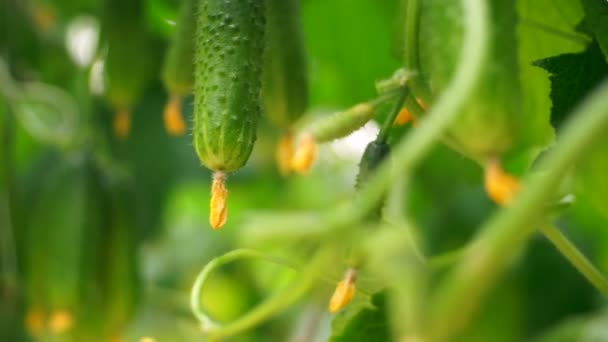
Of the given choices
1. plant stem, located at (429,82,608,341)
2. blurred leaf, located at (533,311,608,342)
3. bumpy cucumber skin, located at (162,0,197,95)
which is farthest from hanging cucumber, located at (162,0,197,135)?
blurred leaf, located at (533,311,608,342)

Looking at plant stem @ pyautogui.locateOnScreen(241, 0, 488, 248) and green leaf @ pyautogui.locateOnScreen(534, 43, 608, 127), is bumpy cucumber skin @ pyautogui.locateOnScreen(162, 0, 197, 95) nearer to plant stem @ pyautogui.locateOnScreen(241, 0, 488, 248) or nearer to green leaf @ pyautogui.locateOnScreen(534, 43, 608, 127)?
green leaf @ pyautogui.locateOnScreen(534, 43, 608, 127)

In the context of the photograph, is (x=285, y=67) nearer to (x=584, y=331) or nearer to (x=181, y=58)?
(x=181, y=58)

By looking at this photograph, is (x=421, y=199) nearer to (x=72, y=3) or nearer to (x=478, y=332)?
(x=478, y=332)

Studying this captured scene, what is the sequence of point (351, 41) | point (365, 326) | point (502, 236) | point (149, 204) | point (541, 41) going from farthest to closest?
point (149, 204) < point (351, 41) < point (541, 41) < point (365, 326) < point (502, 236)

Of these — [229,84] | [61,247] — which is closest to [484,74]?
[229,84]

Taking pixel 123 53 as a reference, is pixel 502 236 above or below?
below

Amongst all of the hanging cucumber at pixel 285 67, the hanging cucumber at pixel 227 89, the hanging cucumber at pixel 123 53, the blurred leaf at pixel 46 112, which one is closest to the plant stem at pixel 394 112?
the hanging cucumber at pixel 227 89

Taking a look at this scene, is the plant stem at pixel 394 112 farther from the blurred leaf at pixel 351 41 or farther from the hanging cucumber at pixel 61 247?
the blurred leaf at pixel 351 41

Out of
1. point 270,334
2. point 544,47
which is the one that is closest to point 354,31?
point 544,47
